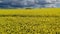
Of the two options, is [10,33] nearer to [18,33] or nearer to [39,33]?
[18,33]

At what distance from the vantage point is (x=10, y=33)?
1430cm

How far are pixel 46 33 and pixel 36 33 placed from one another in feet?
2.25

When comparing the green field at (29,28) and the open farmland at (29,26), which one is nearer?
the green field at (29,28)

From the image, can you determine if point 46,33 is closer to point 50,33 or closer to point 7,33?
point 50,33

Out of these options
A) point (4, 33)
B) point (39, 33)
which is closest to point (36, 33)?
point (39, 33)

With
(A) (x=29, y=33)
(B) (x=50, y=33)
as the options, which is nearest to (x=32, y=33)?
(A) (x=29, y=33)

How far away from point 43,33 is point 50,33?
476 mm

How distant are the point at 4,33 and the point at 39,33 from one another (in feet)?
7.80

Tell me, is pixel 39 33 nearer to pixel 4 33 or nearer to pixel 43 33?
pixel 43 33

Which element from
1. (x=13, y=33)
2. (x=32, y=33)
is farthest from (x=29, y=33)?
(x=13, y=33)

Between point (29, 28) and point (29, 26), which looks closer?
point (29, 28)

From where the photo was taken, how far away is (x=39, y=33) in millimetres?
14234

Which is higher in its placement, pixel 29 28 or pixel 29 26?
pixel 29 28

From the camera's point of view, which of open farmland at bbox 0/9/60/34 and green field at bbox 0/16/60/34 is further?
open farmland at bbox 0/9/60/34
